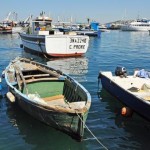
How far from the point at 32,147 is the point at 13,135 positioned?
1.23 meters

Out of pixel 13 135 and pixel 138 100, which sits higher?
pixel 138 100

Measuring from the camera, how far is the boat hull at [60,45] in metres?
29.1

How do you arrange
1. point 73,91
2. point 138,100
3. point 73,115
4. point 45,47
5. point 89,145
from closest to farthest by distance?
point 73,115
point 89,145
point 138,100
point 73,91
point 45,47

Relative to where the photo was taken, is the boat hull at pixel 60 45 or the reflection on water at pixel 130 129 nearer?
the reflection on water at pixel 130 129

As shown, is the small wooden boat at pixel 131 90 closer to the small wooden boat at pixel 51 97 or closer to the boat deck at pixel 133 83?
the boat deck at pixel 133 83

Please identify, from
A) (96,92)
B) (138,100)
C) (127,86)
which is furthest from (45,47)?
(138,100)

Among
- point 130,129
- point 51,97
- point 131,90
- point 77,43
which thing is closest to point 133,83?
point 131,90

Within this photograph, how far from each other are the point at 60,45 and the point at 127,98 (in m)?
17.2

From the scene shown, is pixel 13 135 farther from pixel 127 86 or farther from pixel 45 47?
pixel 45 47

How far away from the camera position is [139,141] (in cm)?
1082

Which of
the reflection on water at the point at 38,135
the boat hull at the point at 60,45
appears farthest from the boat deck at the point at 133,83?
the boat hull at the point at 60,45

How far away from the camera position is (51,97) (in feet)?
45.7

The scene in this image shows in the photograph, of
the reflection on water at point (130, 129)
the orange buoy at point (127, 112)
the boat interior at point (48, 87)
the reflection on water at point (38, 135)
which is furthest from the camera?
the boat interior at point (48, 87)

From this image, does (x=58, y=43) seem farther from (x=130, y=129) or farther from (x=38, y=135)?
(x=38, y=135)
